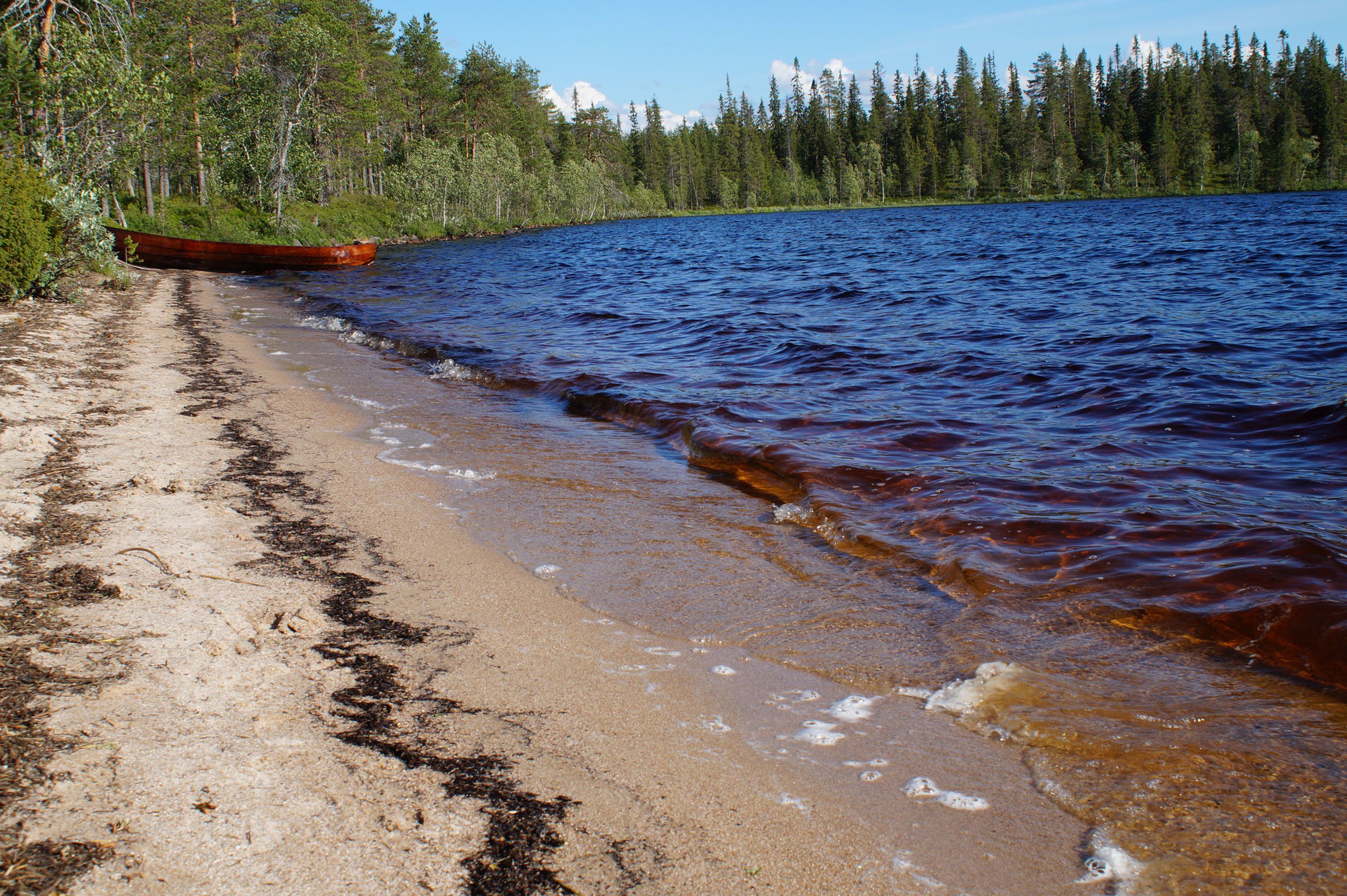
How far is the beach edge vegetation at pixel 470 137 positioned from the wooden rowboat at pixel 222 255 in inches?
64.0

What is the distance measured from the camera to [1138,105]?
376 feet

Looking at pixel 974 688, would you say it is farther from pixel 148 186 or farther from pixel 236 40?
pixel 236 40

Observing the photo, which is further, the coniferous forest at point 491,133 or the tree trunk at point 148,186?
the tree trunk at point 148,186

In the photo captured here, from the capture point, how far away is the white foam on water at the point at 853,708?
3234 mm

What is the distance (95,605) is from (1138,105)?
141m

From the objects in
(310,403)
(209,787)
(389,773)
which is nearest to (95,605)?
(209,787)

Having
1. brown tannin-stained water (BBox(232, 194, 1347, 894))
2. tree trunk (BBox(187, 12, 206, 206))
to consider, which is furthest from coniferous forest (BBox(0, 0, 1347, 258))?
brown tannin-stained water (BBox(232, 194, 1347, 894))

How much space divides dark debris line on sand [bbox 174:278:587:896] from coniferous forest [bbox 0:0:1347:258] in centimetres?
1315

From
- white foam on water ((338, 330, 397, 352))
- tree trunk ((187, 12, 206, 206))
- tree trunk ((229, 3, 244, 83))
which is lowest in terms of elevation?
white foam on water ((338, 330, 397, 352))

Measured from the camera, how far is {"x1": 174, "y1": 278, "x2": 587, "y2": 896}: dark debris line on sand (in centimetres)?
227

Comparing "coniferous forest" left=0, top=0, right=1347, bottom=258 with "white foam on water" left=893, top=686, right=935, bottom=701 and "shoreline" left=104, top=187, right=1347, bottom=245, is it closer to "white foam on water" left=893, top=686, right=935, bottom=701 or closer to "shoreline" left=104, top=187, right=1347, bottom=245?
"shoreline" left=104, top=187, right=1347, bottom=245

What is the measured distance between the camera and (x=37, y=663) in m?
2.95

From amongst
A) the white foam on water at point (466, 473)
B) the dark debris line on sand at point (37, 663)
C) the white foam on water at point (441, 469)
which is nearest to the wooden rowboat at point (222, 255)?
the white foam on water at point (441, 469)

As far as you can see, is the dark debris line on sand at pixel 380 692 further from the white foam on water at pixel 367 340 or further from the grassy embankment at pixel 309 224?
the grassy embankment at pixel 309 224
